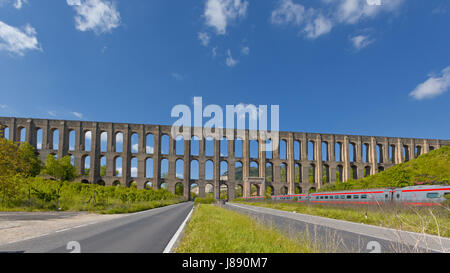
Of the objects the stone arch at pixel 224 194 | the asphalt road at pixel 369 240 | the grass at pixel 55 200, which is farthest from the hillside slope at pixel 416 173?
the grass at pixel 55 200

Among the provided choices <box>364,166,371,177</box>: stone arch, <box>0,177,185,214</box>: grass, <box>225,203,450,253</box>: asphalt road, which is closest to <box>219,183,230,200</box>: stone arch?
<box>364,166,371,177</box>: stone arch

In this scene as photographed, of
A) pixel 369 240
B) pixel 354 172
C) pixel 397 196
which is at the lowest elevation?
pixel 397 196

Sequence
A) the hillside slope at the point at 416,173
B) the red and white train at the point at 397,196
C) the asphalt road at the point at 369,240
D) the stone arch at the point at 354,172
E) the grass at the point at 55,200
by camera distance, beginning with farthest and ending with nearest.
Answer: the stone arch at the point at 354,172
the hillside slope at the point at 416,173
the grass at the point at 55,200
the red and white train at the point at 397,196
the asphalt road at the point at 369,240

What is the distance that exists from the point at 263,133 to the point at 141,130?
2719cm

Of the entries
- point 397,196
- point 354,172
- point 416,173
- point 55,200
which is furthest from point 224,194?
point 397,196

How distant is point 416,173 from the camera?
143ft

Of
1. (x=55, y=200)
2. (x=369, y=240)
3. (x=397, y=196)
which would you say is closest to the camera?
(x=369, y=240)

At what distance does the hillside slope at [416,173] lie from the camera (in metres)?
35.7

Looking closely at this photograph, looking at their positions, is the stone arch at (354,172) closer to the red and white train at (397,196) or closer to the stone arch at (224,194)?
the stone arch at (224,194)

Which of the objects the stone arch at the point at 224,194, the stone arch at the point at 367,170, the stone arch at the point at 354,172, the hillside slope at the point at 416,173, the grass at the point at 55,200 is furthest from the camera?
the stone arch at the point at 367,170

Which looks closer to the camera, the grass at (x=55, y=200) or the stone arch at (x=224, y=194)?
the grass at (x=55, y=200)

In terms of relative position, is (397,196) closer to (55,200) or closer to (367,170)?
(55,200)

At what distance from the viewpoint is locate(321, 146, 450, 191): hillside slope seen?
117 ft

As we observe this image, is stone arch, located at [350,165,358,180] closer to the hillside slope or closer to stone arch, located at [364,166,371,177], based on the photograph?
Result: stone arch, located at [364,166,371,177]
